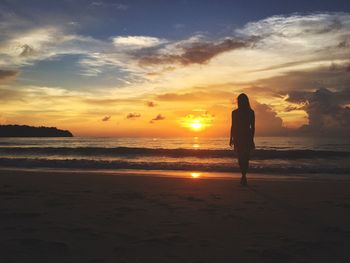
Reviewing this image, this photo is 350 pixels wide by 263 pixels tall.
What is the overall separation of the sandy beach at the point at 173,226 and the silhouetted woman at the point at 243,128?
6.38 feet

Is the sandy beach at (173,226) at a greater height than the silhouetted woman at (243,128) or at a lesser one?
lesser

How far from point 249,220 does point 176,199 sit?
7.02ft

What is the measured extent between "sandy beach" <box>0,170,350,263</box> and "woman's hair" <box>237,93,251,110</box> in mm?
2605

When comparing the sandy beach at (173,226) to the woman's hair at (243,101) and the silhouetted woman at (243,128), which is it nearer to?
the silhouetted woman at (243,128)

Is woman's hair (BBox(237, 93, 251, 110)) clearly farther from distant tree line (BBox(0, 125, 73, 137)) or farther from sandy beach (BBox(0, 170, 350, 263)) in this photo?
distant tree line (BBox(0, 125, 73, 137))

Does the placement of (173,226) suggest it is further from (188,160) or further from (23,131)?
(23,131)

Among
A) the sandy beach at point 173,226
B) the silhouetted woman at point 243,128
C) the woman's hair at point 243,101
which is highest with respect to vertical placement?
the woman's hair at point 243,101

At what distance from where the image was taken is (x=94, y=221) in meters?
5.41

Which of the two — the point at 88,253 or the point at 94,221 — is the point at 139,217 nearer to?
the point at 94,221

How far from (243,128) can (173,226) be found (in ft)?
18.1

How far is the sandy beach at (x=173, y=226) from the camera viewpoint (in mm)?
3926

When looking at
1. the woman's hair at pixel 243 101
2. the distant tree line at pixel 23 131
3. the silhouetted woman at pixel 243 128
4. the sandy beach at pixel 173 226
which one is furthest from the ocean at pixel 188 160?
the distant tree line at pixel 23 131

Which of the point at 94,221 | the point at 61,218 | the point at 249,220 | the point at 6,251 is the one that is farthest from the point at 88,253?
the point at 249,220

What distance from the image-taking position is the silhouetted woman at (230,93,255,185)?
1009 centimetres
